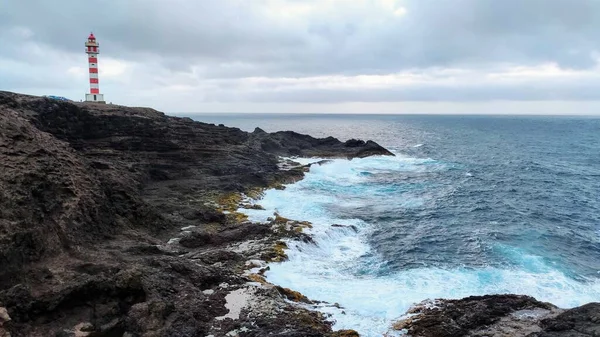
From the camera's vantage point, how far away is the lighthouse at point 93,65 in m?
49.3

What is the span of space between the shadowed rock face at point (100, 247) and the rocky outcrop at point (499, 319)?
3744 millimetres

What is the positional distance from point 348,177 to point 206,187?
20.8 m

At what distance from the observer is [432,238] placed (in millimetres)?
28516

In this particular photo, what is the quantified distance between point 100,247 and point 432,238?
20.1 meters

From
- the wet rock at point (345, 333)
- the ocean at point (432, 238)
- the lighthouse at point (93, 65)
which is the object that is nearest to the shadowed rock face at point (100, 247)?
the wet rock at point (345, 333)

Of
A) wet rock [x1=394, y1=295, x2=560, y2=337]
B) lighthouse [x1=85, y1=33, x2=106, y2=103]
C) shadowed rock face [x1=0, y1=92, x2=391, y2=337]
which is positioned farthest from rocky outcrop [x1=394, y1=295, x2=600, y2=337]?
lighthouse [x1=85, y1=33, x2=106, y2=103]

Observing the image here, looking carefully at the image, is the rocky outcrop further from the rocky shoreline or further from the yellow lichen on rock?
the yellow lichen on rock

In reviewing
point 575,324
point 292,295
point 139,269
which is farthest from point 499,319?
point 139,269

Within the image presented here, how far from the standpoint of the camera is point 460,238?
28.4 meters

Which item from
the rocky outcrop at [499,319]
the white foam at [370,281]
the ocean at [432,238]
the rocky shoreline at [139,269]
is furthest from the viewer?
the ocean at [432,238]

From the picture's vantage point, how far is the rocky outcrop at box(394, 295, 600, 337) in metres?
13.3

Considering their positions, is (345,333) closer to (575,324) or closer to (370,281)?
(370,281)

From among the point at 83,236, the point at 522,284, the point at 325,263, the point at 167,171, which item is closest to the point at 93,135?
the point at 167,171

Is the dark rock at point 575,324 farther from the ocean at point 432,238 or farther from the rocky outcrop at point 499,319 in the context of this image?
the ocean at point 432,238
